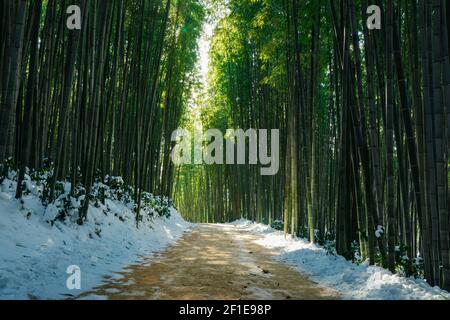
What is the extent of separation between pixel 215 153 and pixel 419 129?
49.4ft

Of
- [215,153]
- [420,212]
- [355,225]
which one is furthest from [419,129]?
[215,153]

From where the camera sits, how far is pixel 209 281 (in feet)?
11.5

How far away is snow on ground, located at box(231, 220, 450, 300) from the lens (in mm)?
2984

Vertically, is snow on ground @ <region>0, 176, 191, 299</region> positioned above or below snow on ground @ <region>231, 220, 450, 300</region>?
above

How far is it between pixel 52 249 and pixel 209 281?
1687 mm

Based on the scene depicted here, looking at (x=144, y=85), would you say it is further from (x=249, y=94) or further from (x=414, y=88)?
(x=249, y=94)

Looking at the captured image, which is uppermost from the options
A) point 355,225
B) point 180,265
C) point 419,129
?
point 419,129

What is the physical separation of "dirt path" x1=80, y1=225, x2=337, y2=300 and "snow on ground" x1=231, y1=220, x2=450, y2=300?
0.73 ft
